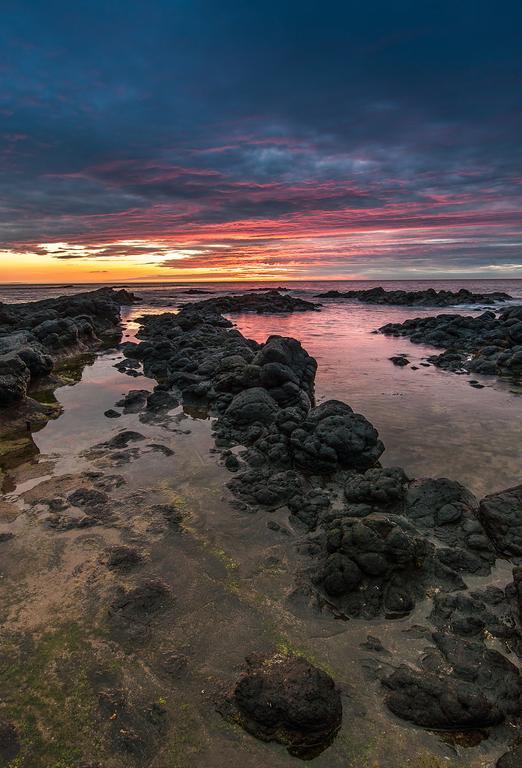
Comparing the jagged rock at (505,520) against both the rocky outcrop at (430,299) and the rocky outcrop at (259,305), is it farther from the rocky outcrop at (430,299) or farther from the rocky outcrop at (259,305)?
the rocky outcrop at (430,299)

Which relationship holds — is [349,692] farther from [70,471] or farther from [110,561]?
[70,471]

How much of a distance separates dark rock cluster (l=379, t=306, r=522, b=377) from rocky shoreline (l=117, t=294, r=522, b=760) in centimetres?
1267

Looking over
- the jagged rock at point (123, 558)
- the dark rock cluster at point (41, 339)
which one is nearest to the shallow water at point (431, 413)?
the dark rock cluster at point (41, 339)

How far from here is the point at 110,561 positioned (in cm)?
694

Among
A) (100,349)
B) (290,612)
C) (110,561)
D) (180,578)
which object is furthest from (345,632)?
(100,349)

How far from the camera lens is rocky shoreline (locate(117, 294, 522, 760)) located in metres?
4.84

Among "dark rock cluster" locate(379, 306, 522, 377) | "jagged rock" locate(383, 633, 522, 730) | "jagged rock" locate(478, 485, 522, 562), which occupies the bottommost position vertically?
"jagged rock" locate(383, 633, 522, 730)

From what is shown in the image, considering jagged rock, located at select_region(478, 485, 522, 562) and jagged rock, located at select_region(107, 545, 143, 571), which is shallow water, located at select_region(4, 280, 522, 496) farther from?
jagged rock, located at select_region(107, 545, 143, 571)

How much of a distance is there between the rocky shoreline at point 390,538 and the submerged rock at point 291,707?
78 centimetres

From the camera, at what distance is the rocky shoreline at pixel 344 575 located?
449cm

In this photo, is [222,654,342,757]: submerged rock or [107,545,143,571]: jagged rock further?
[107,545,143,571]: jagged rock

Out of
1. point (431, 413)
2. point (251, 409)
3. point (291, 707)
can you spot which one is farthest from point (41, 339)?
point (291, 707)

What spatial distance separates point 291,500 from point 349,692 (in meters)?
4.16

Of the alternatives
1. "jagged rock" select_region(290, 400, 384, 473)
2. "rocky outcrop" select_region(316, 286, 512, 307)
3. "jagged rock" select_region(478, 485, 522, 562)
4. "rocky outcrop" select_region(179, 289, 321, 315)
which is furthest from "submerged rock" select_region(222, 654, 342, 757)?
"rocky outcrop" select_region(316, 286, 512, 307)
